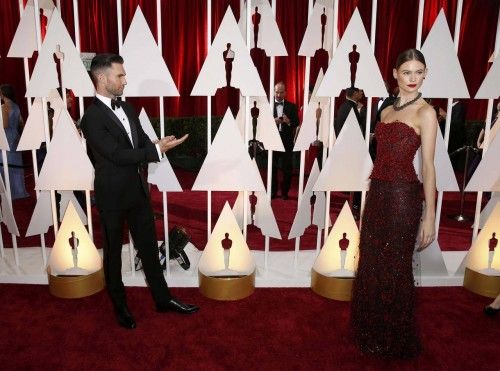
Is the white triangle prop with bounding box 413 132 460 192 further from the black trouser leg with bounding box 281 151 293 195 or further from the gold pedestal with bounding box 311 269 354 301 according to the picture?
the black trouser leg with bounding box 281 151 293 195

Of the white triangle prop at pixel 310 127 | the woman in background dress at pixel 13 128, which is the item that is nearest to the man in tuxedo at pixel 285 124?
the white triangle prop at pixel 310 127

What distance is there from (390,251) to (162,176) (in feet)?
5.51

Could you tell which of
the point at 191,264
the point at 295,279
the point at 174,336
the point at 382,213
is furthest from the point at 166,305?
the point at 382,213

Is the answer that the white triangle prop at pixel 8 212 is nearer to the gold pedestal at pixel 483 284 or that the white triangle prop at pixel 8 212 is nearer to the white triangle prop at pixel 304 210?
the white triangle prop at pixel 304 210

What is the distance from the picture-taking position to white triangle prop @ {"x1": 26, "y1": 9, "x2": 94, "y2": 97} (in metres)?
3.00

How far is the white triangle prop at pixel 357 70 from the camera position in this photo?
118 inches

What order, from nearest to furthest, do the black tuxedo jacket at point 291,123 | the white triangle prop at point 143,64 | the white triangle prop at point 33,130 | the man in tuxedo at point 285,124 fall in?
the white triangle prop at point 143,64
the white triangle prop at point 33,130
the man in tuxedo at point 285,124
the black tuxedo jacket at point 291,123

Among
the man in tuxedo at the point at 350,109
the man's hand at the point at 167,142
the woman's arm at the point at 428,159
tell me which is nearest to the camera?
the woman's arm at the point at 428,159

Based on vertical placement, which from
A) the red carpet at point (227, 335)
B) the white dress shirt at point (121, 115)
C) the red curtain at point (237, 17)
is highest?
the red curtain at point (237, 17)

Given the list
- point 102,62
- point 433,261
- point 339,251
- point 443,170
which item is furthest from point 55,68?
point 433,261

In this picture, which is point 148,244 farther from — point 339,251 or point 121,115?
point 339,251

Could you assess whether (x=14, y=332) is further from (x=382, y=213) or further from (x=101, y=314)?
(x=382, y=213)

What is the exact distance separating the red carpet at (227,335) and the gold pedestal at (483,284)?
74 millimetres

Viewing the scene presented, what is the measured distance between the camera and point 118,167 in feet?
8.52
